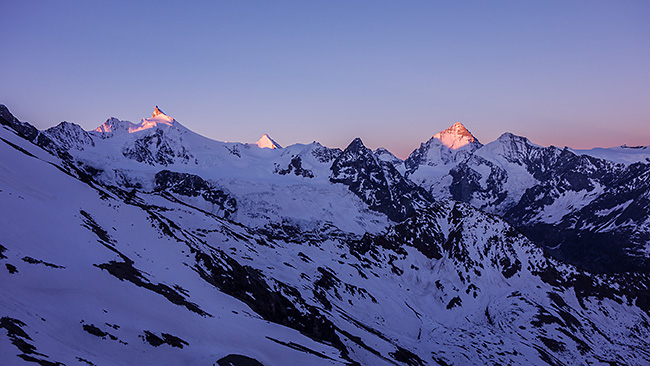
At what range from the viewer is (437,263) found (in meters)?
187

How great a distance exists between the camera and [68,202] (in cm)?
6369

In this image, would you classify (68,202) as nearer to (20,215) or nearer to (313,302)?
(20,215)

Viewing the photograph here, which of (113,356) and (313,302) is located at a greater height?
(113,356)

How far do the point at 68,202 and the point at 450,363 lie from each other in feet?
299

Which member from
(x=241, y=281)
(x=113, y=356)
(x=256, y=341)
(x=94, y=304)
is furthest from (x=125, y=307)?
(x=241, y=281)

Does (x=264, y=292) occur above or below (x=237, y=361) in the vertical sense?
below

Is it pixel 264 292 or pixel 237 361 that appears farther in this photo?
pixel 264 292

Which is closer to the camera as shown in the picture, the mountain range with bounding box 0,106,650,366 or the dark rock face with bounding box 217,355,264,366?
the mountain range with bounding box 0,106,650,366

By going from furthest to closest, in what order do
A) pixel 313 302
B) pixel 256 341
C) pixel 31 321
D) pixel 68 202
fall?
pixel 313 302
pixel 68 202
pixel 256 341
pixel 31 321

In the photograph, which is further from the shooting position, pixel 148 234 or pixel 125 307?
pixel 148 234

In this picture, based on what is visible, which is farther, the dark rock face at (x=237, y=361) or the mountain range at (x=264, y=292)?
the dark rock face at (x=237, y=361)

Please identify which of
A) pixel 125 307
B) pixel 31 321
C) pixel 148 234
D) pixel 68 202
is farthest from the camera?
pixel 148 234

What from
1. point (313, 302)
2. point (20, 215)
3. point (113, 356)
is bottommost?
point (313, 302)

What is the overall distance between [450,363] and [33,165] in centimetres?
9601
